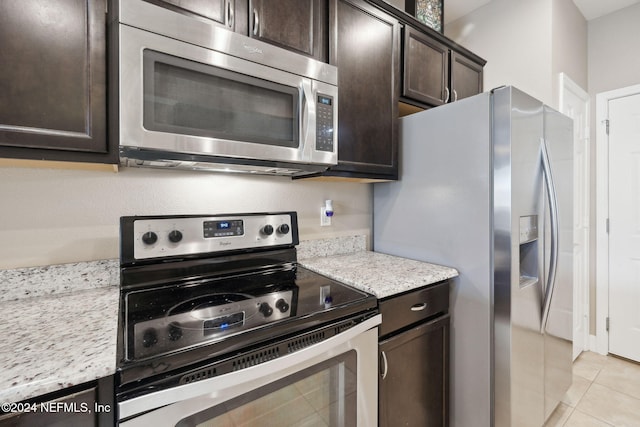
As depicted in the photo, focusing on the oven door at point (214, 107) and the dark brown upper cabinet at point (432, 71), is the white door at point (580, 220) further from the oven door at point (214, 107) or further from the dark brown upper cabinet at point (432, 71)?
the oven door at point (214, 107)

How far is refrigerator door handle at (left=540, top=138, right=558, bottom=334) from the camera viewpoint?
1427 mm

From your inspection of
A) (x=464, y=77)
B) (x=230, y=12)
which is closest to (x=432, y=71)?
(x=464, y=77)

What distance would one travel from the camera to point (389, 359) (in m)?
1.18

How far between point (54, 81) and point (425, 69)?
1757 mm

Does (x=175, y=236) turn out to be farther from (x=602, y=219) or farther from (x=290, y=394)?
(x=602, y=219)

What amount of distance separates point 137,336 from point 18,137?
631 mm

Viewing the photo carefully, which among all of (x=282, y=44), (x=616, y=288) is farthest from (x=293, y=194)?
(x=616, y=288)

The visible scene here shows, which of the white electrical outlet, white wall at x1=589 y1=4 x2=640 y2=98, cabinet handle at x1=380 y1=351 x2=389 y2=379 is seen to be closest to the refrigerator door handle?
cabinet handle at x1=380 y1=351 x2=389 y2=379

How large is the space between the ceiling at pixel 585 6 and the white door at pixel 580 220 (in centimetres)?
65

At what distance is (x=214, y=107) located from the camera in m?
1.07

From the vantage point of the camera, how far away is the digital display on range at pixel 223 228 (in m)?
1.29

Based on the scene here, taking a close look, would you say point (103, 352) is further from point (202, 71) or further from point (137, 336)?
point (202, 71)

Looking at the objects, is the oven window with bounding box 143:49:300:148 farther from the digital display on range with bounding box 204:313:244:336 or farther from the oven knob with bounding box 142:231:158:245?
the digital display on range with bounding box 204:313:244:336

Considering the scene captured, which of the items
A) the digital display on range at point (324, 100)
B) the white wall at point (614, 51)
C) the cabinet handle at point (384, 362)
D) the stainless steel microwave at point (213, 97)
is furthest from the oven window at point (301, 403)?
the white wall at point (614, 51)
